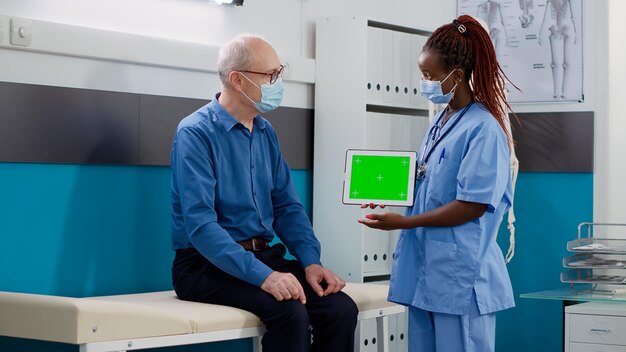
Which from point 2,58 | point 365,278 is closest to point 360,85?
point 365,278

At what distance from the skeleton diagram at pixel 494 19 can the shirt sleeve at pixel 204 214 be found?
5.44ft

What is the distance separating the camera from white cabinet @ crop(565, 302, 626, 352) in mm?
3098

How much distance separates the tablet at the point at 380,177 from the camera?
2.54 meters

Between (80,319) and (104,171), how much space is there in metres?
0.85

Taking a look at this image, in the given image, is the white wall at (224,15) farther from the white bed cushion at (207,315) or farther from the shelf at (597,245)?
the shelf at (597,245)

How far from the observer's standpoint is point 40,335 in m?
2.28

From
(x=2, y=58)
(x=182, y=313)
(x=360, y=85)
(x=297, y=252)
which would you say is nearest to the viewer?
(x=182, y=313)

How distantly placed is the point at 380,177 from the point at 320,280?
38 centimetres

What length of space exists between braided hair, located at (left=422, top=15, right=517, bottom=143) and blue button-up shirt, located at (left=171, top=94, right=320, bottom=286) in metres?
0.65

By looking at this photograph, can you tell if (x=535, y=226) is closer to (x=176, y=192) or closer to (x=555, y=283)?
(x=555, y=283)

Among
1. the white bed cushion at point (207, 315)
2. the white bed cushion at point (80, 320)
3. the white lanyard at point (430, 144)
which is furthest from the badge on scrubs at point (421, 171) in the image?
the white bed cushion at point (80, 320)

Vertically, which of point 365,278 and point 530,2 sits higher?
point 530,2

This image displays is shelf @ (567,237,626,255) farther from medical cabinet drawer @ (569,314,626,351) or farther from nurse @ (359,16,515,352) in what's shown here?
nurse @ (359,16,515,352)

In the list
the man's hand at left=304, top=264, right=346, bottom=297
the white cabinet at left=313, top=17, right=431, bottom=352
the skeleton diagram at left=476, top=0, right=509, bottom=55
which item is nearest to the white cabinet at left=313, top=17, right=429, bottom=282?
the white cabinet at left=313, top=17, right=431, bottom=352
